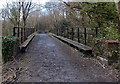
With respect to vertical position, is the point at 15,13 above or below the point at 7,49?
above

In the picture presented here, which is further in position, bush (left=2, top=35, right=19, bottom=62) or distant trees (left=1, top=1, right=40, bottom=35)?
distant trees (left=1, top=1, right=40, bottom=35)

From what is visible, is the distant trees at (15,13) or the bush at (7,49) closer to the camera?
the bush at (7,49)

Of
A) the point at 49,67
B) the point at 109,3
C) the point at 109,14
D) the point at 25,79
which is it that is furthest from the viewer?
the point at 109,14

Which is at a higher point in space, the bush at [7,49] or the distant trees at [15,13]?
the distant trees at [15,13]

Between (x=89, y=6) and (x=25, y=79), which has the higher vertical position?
(x=89, y=6)

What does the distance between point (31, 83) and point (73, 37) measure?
22.7 feet

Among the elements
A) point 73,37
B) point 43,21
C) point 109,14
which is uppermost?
point 43,21

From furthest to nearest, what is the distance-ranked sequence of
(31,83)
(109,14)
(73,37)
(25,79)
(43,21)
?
(43,21)
(73,37)
(109,14)
(25,79)
(31,83)

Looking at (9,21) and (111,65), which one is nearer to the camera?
(111,65)

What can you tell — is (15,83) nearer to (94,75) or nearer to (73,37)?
(94,75)

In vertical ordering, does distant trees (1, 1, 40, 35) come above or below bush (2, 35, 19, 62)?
above

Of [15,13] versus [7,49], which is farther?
[15,13]

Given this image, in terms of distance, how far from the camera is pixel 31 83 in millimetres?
2719

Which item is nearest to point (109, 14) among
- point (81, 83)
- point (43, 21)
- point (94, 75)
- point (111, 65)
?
point (111, 65)
